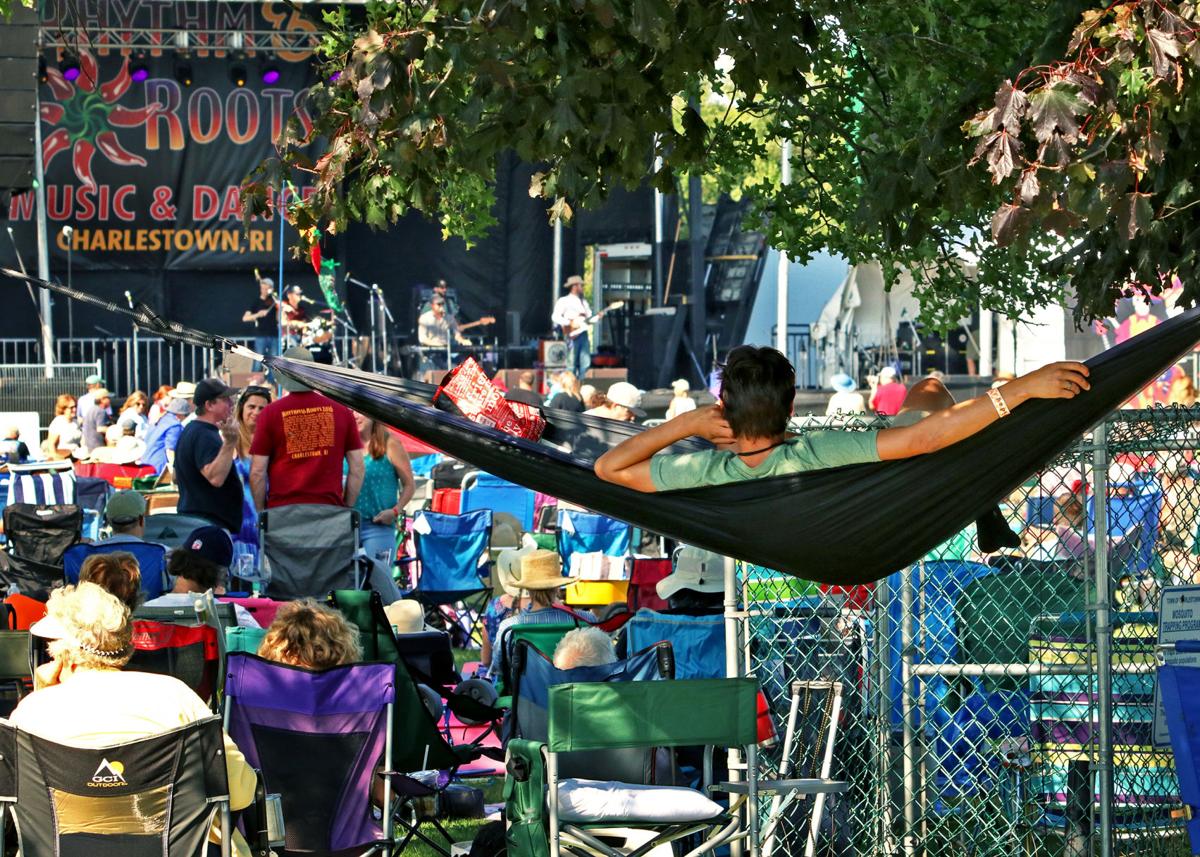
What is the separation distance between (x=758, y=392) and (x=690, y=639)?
6.79 ft

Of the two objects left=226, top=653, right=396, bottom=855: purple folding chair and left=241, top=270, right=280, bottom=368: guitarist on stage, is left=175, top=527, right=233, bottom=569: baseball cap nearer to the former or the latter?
left=226, top=653, right=396, bottom=855: purple folding chair

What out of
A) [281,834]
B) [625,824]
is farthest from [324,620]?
[625,824]

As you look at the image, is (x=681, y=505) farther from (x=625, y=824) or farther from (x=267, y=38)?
(x=267, y=38)

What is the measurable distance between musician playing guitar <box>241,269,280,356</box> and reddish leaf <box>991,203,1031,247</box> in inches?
724

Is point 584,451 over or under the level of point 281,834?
over

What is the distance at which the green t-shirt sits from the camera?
382 cm

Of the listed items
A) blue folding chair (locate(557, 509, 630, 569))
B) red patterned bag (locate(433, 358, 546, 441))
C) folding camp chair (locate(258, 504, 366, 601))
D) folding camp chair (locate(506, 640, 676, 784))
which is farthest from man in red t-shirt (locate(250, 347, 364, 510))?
red patterned bag (locate(433, 358, 546, 441))

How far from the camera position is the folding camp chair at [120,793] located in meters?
3.93

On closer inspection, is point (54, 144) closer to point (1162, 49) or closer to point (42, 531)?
point (42, 531)

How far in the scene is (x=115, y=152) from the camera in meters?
21.6

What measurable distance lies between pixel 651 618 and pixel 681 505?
1.94 metres

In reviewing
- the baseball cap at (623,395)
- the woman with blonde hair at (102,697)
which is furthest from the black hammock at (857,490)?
the baseball cap at (623,395)

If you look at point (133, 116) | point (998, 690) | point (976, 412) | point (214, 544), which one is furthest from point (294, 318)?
point (976, 412)

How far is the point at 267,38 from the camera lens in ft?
69.9
